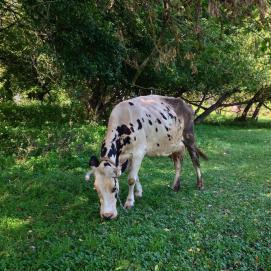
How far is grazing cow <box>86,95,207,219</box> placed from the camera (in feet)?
23.8

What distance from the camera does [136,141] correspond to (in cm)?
837

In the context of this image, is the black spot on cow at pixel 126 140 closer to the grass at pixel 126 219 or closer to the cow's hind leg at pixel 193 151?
the grass at pixel 126 219

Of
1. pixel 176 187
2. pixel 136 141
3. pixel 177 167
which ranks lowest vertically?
pixel 176 187

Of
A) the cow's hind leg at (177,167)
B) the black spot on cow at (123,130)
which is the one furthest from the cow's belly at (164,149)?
the black spot on cow at (123,130)

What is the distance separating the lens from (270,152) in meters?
17.0

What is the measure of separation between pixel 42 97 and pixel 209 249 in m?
24.1

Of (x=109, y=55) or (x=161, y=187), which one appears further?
(x=109, y=55)

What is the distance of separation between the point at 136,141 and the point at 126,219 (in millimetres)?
1603

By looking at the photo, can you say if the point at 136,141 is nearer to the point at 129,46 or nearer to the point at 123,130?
the point at 123,130

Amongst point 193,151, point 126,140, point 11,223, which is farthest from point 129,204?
point 193,151

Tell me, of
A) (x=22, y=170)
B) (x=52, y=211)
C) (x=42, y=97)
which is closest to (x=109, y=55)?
(x=22, y=170)

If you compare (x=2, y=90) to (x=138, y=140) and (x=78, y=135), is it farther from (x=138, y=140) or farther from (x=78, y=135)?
(x=138, y=140)

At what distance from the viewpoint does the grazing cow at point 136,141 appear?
23.8 ft

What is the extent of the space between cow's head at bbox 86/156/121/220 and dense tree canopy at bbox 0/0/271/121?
6.22 feet
